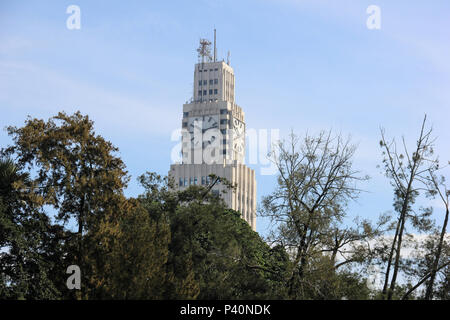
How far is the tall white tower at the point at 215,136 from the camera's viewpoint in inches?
5032

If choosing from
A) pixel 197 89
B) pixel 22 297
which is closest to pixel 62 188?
pixel 22 297

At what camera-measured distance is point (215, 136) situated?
13612 cm

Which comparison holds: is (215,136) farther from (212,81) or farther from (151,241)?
(151,241)

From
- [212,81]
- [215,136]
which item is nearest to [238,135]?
[215,136]

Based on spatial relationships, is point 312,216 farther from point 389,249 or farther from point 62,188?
point 62,188

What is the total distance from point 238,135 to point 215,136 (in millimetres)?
5151

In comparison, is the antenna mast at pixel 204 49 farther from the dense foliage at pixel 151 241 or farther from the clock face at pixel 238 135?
the dense foliage at pixel 151 241

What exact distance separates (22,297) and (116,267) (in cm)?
450

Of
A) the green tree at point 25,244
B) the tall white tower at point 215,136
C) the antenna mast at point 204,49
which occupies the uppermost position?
the antenna mast at point 204,49

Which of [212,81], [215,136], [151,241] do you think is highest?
[212,81]

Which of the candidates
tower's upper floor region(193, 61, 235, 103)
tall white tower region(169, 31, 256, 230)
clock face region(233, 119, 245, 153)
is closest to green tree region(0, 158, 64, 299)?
tall white tower region(169, 31, 256, 230)

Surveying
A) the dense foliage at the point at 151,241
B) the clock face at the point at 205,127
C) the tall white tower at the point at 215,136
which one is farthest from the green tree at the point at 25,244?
the clock face at the point at 205,127

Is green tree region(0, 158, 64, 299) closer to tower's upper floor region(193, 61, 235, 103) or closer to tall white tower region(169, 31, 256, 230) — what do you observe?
tall white tower region(169, 31, 256, 230)

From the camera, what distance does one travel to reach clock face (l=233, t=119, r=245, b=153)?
136 metres
